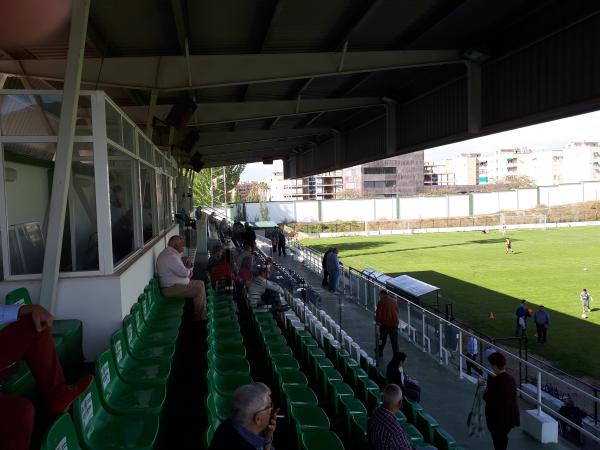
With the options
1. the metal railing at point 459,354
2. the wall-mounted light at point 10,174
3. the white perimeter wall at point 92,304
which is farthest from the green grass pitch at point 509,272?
the wall-mounted light at point 10,174

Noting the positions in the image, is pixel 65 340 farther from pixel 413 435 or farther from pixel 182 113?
pixel 182 113

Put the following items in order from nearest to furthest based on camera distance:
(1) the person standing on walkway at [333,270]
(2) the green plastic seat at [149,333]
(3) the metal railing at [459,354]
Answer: (2) the green plastic seat at [149,333]
(3) the metal railing at [459,354]
(1) the person standing on walkway at [333,270]

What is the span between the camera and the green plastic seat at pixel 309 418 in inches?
148

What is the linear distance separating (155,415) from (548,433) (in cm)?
436

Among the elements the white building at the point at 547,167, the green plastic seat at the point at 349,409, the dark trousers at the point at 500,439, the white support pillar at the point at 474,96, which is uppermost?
the white building at the point at 547,167

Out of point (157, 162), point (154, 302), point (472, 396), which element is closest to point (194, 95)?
point (157, 162)

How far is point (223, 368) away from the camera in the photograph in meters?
4.66

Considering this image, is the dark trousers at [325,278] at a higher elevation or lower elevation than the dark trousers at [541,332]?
higher

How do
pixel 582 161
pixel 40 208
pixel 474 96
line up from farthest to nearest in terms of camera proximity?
1. pixel 582 161
2. pixel 474 96
3. pixel 40 208

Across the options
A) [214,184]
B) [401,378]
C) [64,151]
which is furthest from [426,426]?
[214,184]

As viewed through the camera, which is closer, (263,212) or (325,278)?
(325,278)

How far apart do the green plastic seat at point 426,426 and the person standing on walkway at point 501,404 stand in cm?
60

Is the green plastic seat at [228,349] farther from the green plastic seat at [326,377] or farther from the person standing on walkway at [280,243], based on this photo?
the person standing on walkway at [280,243]

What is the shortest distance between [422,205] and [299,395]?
5052cm
